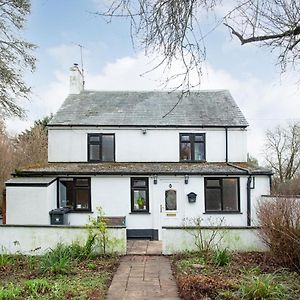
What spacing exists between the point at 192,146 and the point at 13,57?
9.79 m

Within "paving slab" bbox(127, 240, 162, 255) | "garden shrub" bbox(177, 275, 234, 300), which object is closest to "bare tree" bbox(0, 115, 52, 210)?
"paving slab" bbox(127, 240, 162, 255)

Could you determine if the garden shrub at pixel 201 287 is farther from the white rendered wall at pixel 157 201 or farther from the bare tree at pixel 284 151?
the bare tree at pixel 284 151

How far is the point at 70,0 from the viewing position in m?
4.25

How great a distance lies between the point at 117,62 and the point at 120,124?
12.1 metres

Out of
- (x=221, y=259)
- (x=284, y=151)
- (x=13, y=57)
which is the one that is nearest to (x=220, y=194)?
(x=221, y=259)

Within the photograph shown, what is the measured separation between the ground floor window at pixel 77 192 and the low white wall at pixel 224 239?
5.85m

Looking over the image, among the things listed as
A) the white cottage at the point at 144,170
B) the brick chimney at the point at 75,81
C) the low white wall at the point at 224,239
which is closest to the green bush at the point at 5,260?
the white cottage at the point at 144,170

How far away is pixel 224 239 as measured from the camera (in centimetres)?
1125

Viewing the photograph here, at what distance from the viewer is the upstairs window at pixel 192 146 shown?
1762 centimetres

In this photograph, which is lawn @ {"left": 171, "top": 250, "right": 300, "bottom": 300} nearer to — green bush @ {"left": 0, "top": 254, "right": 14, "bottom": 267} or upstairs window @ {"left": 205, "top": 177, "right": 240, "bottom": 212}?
green bush @ {"left": 0, "top": 254, "right": 14, "bottom": 267}

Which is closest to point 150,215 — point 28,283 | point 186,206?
point 186,206

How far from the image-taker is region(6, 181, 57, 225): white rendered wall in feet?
46.9

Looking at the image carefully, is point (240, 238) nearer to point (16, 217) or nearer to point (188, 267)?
point (188, 267)

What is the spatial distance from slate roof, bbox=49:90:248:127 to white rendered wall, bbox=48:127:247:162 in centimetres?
38
